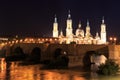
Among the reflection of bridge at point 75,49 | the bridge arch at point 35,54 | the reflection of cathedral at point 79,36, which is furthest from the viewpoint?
the reflection of cathedral at point 79,36

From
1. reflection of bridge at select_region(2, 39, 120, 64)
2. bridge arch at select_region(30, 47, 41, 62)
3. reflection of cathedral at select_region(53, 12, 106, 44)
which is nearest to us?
reflection of bridge at select_region(2, 39, 120, 64)

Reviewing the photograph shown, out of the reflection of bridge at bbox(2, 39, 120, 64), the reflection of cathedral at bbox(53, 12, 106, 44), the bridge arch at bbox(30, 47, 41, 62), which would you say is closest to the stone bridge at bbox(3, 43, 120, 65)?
the reflection of bridge at bbox(2, 39, 120, 64)

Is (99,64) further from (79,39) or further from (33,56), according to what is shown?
(79,39)

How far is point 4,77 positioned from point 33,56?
824 inches

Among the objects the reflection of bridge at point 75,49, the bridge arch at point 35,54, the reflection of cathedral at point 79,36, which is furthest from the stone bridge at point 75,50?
the reflection of cathedral at point 79,36

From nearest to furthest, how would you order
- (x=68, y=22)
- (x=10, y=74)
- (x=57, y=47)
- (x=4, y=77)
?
1. (x=4, y=77)
2. (x=10, y=74)
3. (x=57, y=47)
4. (x=68, y=22)

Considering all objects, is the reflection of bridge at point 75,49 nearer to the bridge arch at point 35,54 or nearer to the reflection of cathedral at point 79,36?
the bridge arch at point 35,54

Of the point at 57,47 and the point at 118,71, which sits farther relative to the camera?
the point at 57,47

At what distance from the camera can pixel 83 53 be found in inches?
1930

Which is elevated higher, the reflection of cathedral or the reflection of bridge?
the reflection of cathedral

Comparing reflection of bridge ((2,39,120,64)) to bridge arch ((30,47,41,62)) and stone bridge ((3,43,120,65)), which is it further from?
bridge arch ((30,47,41,62))

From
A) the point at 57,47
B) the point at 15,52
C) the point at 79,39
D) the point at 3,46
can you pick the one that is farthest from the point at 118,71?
the point at 79,39

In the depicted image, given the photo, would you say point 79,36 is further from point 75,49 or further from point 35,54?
point 75,49

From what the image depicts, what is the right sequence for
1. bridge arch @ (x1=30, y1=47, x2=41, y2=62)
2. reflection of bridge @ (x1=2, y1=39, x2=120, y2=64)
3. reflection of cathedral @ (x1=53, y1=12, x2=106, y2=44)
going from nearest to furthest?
1. reflection of bridge @ (x1=2, y1=39, x2=120, y2=64)
2. bridge arch @ (x1=30, y1=47, x2=41, y2=62)
3. reflection of cathedral @ (x1=53, y1=12, x2=106, y2=44)
